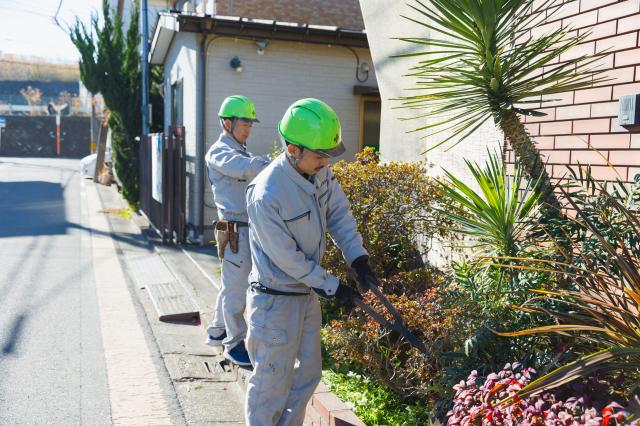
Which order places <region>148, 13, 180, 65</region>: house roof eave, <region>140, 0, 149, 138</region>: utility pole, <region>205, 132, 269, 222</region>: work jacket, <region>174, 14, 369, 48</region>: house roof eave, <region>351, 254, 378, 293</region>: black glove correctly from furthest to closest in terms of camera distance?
<region>140, 0, 149, 138</region>: utility pole → <region>148, 13, 180, 65</region>: house roof eave → <region>174, 14, 369, 48</region>: house roof eave → <region>205, 132, 269, 222</region>: work jacket → <region>351, 254, 378, 293</region>: black glove

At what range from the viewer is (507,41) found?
11.8 ft

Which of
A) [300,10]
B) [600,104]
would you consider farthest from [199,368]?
[300,10]

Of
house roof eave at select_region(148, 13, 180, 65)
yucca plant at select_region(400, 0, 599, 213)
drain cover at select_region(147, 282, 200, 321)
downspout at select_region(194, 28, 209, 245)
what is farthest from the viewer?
house roof eave at select_region(148, 13, 180, 65)

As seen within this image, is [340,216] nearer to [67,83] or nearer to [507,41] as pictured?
[507,41]

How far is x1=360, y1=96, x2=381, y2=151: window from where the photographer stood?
36.9 ft

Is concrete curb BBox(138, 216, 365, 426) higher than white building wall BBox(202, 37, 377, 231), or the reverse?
white building wall BBox(202, 37, 377, 231)

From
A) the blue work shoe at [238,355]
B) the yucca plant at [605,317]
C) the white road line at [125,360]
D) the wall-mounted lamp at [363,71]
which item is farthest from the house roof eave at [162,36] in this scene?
the yucca plant at [605,317]

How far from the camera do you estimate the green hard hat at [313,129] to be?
3.21 m

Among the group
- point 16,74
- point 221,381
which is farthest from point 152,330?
point 16,74

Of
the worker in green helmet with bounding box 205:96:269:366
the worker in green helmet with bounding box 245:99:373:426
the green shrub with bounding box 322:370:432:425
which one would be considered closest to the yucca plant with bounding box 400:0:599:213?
the worker in green helmet with bounding box 245:99:373:426

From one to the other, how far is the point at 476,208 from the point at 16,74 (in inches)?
3502

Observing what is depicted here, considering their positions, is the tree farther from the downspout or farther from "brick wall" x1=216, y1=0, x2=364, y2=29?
the downspout

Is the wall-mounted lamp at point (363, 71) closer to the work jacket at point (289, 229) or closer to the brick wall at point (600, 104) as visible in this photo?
the brick wall at point (600, 104)

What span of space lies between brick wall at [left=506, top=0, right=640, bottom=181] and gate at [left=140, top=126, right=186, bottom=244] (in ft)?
21.2
